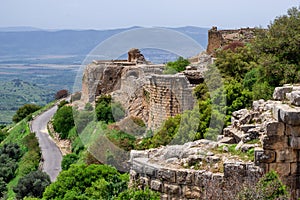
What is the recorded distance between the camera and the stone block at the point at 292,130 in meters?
7.14

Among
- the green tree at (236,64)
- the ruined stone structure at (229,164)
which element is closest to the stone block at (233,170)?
the ruined stone structure at (229,164)

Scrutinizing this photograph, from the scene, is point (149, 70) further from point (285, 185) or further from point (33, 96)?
point (33, 96)

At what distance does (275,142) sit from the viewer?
7.25 m

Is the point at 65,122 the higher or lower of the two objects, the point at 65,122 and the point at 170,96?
the lower

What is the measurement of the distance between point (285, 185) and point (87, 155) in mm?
17226

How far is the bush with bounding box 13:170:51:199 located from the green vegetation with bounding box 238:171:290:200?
62.7ft

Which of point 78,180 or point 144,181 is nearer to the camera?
point 144,181

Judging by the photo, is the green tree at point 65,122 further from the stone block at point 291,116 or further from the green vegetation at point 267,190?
the green vegetation at point 267,190

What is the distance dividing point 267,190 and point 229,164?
2.32 ft

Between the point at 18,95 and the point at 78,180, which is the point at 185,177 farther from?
the point at 18,95

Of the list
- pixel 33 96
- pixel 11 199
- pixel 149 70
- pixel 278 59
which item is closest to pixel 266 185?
pixel 278 59

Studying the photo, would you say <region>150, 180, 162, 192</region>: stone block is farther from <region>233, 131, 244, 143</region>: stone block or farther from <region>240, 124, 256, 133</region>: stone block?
<region>240, 124, 256, 133</region>: stone block

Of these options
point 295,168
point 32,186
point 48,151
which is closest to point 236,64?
point 32,186

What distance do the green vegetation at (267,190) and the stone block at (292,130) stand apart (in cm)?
63
